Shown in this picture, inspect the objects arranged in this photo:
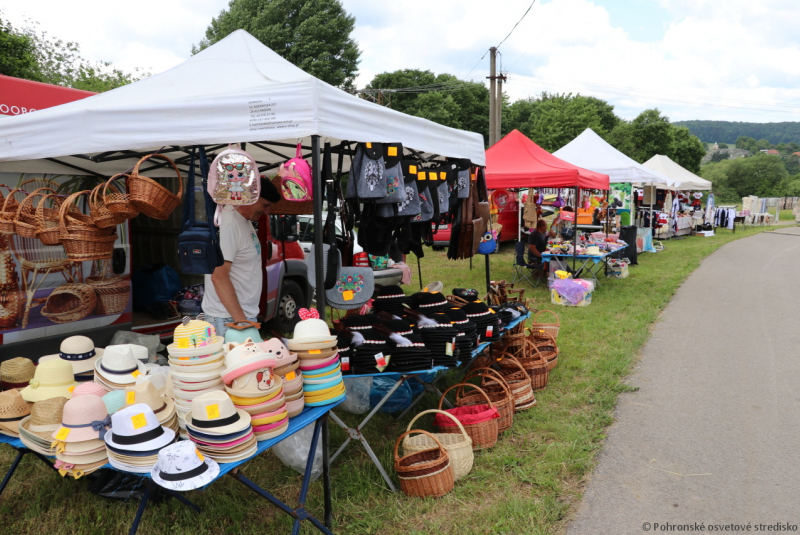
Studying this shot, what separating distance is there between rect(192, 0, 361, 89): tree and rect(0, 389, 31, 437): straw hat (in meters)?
→ 29.5

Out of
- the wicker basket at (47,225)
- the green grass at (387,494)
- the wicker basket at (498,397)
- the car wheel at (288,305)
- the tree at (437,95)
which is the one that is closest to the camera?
the green grass at (387,494)

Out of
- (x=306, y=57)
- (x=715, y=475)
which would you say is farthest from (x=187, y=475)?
(x=306, y=57)

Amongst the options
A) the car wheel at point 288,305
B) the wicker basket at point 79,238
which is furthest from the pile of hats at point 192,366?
the car wheel at point 288,305

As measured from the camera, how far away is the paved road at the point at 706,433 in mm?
3281

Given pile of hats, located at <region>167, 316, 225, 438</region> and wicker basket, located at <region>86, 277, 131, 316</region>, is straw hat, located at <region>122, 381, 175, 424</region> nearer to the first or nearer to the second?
pile of hats, located at <region>167, 316, 225, 438</region>

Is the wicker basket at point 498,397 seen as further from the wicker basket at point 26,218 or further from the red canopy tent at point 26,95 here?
the red canopy tent at point 26,95

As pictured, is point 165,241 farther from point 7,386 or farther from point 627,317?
point 627,317

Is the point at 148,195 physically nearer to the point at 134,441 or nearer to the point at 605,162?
the point at 134,441

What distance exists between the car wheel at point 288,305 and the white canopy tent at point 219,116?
3.67 m

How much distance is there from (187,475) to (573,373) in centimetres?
454

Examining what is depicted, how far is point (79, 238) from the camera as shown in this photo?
375cm

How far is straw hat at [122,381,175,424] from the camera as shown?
8.57 feet

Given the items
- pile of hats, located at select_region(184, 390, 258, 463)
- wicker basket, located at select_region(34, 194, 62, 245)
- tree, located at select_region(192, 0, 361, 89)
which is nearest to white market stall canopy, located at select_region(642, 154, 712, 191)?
tree, located at select_region(192, 0, 361, 89)

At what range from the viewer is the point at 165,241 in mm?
6945
